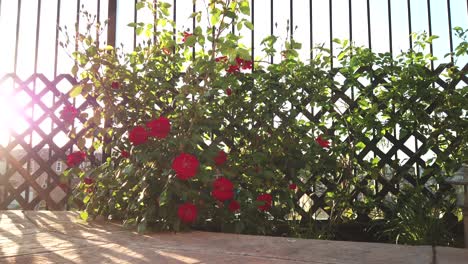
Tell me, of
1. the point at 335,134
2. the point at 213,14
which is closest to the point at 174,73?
the point at 213,14

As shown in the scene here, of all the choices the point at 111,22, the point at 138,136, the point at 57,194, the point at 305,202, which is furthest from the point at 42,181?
the point at 305,202

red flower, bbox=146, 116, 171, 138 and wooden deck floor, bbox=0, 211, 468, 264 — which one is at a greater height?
red flower, bbox=146, 116, 171, 138

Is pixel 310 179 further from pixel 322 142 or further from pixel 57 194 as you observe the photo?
pixel 57 194

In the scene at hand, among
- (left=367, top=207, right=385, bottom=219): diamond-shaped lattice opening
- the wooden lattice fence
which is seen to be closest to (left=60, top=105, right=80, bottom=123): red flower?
the wooden lattice fence

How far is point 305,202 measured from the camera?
296cm

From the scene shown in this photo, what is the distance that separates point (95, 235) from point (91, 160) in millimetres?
1160

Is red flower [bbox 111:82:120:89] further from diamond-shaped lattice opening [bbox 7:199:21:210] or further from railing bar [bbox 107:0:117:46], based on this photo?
diamond-shaped lattice opening [bbox 7:199:21:210]

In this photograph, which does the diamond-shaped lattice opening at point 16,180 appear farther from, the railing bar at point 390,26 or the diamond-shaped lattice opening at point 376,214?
the railing bar at point 390,26

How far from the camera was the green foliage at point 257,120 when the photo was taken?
245 cm

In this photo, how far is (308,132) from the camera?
2.87 metres

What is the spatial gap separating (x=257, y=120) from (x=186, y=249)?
1247mm

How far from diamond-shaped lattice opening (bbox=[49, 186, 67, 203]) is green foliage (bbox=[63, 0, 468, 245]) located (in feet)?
2.53

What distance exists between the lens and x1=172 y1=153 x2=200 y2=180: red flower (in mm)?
2125

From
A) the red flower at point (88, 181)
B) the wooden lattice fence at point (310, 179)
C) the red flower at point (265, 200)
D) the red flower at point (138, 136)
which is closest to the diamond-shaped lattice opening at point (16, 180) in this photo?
the wooden lattice fence at point (310, 179)
